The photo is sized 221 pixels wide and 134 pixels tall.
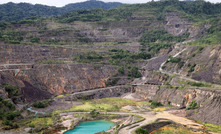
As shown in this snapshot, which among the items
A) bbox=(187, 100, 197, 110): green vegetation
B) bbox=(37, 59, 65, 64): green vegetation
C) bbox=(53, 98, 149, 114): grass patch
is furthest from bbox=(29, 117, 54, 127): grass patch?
bbox=(187, 100, 197, 110): green vegetation

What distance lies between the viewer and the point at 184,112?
61.9 metres

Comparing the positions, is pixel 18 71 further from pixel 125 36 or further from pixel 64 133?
pixel 125 36

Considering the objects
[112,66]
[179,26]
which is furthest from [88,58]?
[179,26]

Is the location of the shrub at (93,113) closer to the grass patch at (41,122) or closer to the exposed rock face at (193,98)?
the grass patch at (41,122)

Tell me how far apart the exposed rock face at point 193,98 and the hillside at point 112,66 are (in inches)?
8.8

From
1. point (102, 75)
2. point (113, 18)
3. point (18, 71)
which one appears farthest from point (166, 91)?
point (113, 18)

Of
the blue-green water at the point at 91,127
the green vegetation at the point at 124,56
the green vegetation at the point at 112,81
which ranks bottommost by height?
the blue-green water at the point at 91,127

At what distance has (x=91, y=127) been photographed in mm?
58125

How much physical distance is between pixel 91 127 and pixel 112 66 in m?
41.1

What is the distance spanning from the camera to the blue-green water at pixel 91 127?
181 ft

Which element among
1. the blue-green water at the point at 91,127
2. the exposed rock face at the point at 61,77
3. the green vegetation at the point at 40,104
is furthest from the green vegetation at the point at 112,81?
the blue-green water at the point at 91,127

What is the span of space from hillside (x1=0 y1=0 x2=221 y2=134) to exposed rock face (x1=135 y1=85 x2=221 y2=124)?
8.8 inches

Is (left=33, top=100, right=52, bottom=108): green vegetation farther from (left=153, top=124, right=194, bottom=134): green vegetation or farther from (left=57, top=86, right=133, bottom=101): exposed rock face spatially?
(left=153, top=124, right=194, bottom=134): green vegetation

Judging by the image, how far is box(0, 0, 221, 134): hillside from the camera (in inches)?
2485
